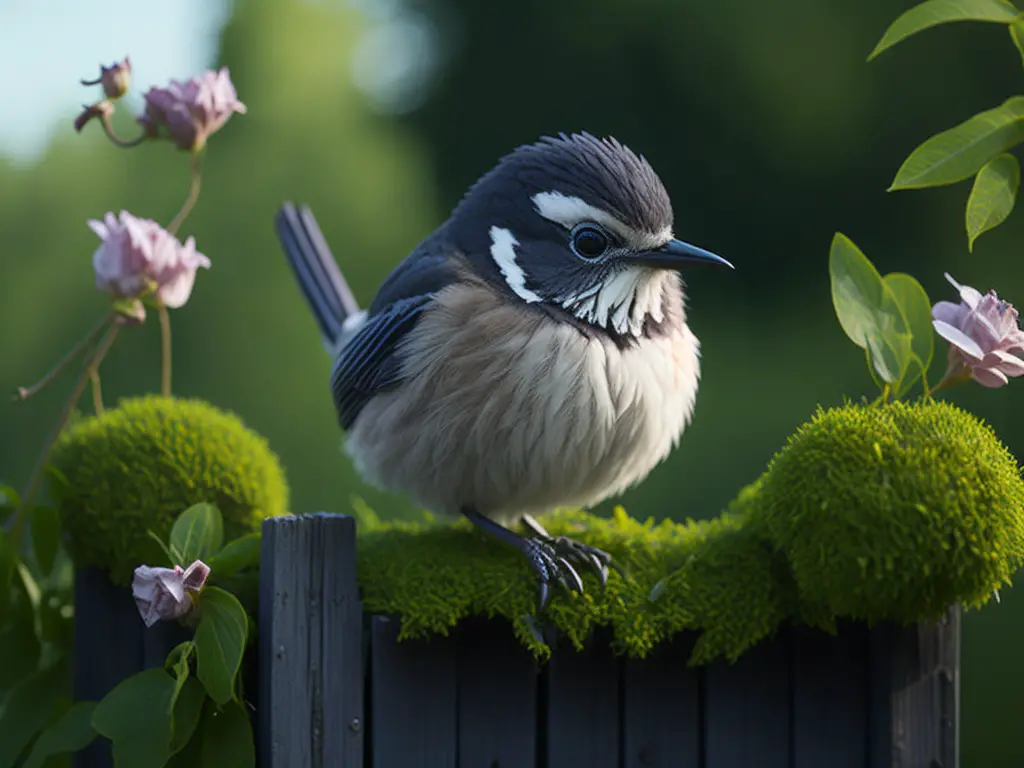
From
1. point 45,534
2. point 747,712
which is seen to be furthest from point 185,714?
point 747,712

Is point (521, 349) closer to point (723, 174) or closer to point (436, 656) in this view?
point (436, 656)

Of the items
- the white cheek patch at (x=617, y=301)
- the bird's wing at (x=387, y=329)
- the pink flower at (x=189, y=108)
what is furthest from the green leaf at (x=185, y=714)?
the pink flower at (x=189, y=108)

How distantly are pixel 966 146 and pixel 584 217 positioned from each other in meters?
0.57

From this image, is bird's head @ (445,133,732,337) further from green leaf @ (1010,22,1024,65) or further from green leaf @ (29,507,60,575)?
green leaf @ (29,507,60,575)

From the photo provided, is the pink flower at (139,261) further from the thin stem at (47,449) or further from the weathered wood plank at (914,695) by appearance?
the weathered wood plank at (914,695)

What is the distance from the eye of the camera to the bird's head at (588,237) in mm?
1817

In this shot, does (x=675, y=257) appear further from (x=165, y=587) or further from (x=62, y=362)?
(x=62, y=362)

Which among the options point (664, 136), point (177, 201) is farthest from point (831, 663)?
point (664, 136)

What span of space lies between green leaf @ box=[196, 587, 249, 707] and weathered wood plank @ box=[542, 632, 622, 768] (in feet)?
1.55

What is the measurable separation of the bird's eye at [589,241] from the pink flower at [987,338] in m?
0.51

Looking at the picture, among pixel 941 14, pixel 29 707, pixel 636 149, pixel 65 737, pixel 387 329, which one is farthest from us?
pixel 636 149

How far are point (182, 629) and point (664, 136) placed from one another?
3.68 m

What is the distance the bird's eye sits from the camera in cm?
184

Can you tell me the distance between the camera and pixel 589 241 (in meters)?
1.84
